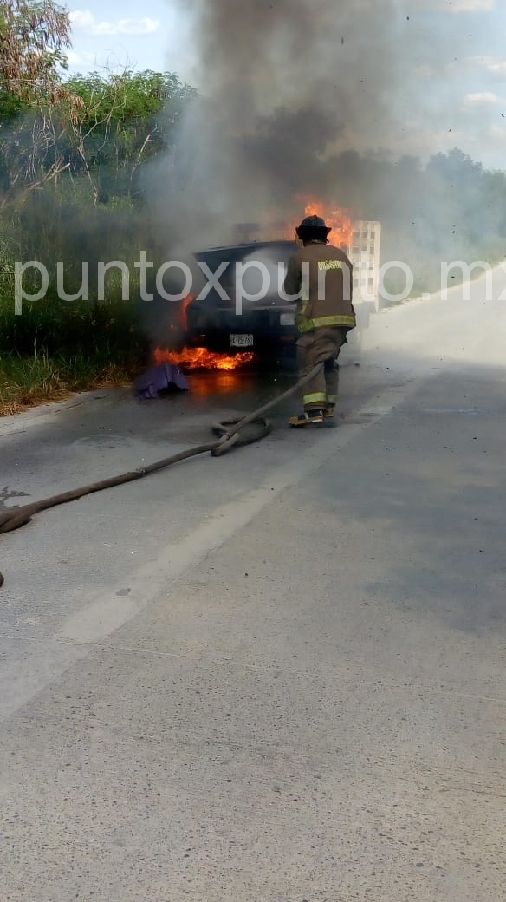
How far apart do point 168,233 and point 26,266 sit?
3021mm

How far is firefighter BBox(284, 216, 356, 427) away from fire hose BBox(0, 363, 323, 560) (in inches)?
8.9

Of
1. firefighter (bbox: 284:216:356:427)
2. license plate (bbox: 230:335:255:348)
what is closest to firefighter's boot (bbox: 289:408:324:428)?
firefighter (bbox: 284:216:356:427)

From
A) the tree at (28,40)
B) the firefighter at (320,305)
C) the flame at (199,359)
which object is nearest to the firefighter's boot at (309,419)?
the firefighter at (320,305)

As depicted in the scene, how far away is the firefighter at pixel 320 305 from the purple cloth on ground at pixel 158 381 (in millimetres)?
1692

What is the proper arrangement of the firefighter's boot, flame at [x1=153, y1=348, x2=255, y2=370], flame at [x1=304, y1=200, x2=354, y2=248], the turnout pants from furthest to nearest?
flame at [x1=304, y1=200, x2=354, y2=248] → flame at [x1=153, y1=348, x2=255, y2=370] → the turnout pants → the firefighter's boot

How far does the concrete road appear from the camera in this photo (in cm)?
229

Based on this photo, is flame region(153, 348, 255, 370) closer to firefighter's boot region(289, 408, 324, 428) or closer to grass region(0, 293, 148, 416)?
grass region(0, 293, 148, 416)

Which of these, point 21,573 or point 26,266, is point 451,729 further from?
point 26,266

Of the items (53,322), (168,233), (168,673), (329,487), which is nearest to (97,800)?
(168,673)

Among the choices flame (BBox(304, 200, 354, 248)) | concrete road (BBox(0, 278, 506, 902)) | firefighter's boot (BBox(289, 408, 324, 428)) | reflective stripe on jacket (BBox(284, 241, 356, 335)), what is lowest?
concrete road (BBox(0, 278, 506, 902))

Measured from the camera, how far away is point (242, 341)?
10.0 meters

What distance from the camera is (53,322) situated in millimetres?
9984

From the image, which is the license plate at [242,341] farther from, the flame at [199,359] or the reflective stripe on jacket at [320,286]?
the reflective stripe on jacket at [320,286]

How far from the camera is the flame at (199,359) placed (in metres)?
10.7
